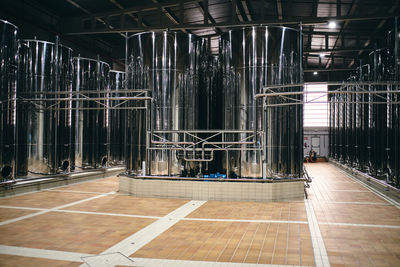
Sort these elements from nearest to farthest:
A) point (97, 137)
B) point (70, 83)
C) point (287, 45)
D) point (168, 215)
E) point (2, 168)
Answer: point (168, 215) → point (2, 168) → point (287, 45) → point (70, 83) → point (97, 137)

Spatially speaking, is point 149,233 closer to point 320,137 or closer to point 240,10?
point 240,10

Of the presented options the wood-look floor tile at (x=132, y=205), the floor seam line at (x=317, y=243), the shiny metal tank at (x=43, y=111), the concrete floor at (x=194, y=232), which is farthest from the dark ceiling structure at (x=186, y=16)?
the floor seam line at (x=317, y=243)

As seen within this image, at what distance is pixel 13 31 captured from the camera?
1089cm

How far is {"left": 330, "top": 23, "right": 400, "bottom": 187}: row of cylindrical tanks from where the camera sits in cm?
1098

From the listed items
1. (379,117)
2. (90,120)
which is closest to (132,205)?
(90,120)

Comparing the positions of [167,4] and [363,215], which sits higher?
[167,4]

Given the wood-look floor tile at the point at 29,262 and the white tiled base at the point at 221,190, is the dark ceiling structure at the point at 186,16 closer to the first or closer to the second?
the white tiled base at the point at 221,190

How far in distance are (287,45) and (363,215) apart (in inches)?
246

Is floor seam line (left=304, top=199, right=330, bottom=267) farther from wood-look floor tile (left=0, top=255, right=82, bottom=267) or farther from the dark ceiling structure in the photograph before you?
the dark ceiling structure

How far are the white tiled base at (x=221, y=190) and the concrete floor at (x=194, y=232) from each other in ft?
1.18

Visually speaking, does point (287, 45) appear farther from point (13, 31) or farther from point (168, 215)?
point (13, 31)

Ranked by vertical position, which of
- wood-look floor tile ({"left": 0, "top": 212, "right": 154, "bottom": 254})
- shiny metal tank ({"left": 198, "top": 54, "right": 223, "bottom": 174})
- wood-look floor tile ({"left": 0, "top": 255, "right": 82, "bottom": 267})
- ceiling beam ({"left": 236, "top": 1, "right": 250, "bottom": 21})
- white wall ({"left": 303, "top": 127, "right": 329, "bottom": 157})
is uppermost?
ceiling beam ({"left": 236, "top": 1, "right": 250, "bottom": 21})

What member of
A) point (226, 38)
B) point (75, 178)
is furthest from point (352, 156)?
point (75, 178)

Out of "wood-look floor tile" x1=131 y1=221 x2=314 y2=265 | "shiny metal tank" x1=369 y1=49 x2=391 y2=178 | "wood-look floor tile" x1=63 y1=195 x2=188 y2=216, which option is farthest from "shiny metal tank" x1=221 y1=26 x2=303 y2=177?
"wood-look floor tile" x1=131 y1=221 x2=314 y2=265
